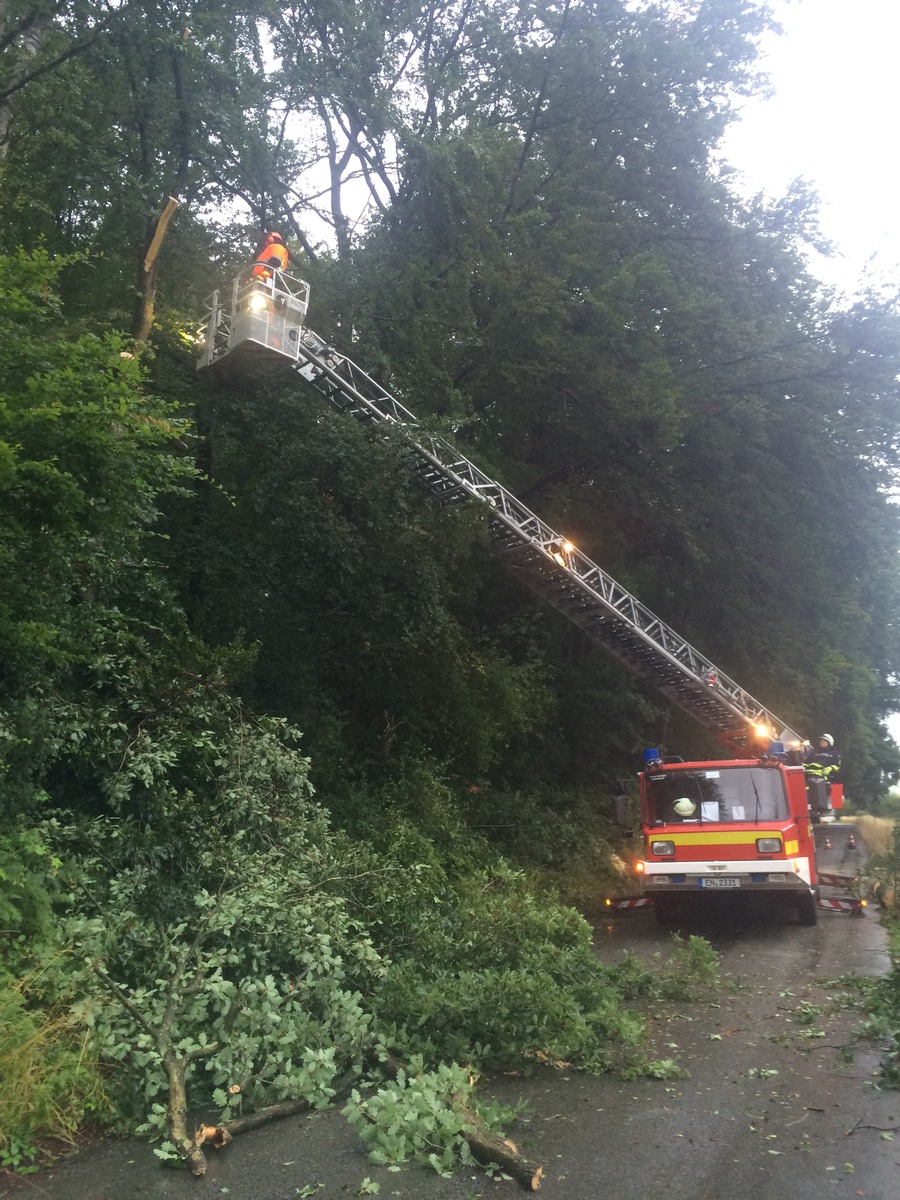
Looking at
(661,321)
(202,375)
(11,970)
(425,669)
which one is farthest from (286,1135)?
(661,321)

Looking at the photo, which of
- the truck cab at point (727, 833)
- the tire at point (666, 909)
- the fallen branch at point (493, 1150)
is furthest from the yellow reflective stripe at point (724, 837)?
the fallen branch at point (493, 1150)

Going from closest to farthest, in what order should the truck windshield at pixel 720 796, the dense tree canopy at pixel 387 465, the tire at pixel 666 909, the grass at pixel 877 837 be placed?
the dense tree canopy at pixel 387 465 < the truck windshield at pixel 720 796 < the tire at pixel 666 909 < the grass at pixel 877 837

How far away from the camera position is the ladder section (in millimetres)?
13156

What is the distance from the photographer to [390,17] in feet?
58.7

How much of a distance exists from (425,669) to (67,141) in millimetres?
→ 8449

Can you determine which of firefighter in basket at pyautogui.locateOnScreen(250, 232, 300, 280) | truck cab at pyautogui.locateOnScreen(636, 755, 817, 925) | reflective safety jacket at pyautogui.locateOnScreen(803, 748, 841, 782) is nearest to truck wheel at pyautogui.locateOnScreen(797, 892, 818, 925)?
truck cab at pyautogui.locateOnScreen(636, 755, 817, 925)

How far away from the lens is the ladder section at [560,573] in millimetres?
13156

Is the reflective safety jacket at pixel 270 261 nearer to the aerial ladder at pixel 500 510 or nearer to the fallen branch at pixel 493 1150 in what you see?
the aerial ladder at pixel 500 510

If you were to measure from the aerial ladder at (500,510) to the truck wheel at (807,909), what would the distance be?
208 centimetres

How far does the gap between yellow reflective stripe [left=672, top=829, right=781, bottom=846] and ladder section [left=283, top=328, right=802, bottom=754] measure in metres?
4.82

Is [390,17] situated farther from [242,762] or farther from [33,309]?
[242,762]

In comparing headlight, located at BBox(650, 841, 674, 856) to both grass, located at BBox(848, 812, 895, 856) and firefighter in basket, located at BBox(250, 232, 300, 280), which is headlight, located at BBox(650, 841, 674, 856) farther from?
firefighter in basket, located at BBox(250, 232, 300, 280)

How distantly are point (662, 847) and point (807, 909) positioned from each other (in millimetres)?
2176

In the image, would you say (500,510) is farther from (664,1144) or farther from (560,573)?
(664,1144)
